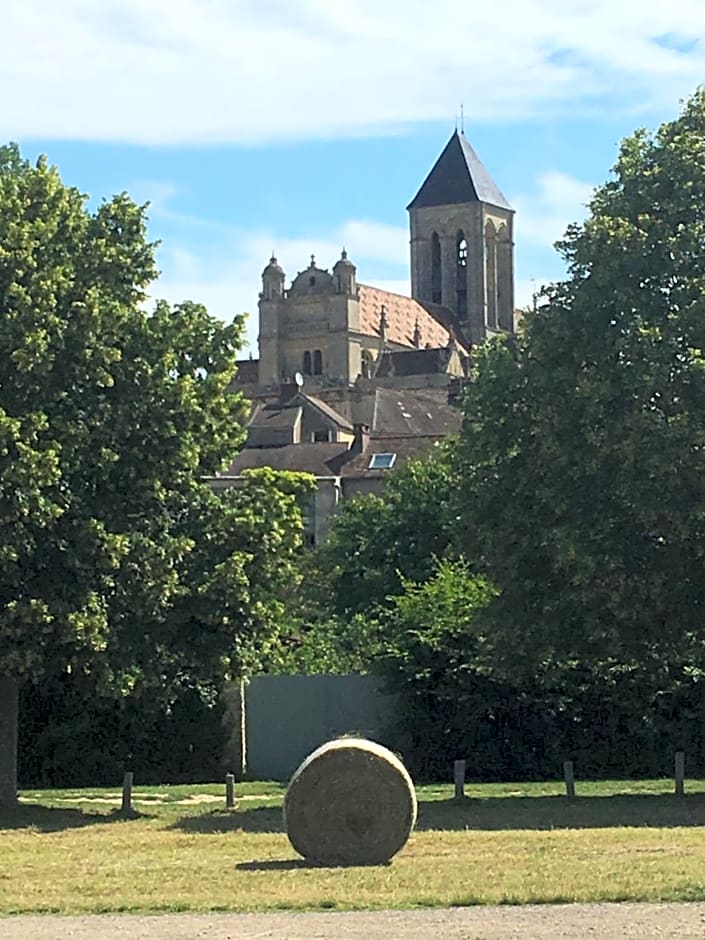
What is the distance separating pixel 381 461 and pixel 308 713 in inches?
2103

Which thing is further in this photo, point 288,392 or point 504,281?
point 504,281

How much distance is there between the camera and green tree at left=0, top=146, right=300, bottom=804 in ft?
84.7

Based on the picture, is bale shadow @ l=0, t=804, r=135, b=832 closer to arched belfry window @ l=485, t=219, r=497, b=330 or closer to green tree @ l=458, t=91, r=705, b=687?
green tree @ l=458, t=91, r=705, b=687

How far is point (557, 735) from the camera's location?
35.8 meters

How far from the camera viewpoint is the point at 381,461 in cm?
9050

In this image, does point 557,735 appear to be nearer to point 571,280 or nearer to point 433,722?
point 433,722

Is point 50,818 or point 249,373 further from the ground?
point 249,373

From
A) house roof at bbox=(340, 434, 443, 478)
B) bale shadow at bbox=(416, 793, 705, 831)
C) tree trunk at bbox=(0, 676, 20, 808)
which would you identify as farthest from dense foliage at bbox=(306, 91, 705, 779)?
house roof at bbox=(340, 434, 443, 478)

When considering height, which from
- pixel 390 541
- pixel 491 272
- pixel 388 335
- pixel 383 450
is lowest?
pixel 390 541

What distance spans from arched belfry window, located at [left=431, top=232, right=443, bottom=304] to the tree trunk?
15659 centimetres

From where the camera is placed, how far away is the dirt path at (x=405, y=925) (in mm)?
13344

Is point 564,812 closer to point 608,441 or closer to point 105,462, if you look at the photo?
point 608,441

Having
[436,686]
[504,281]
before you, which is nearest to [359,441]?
[436,686]

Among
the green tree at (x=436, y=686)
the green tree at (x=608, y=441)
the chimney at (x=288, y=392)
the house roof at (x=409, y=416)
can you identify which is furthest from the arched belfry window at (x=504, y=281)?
the green tree at (x=608, y=441)
